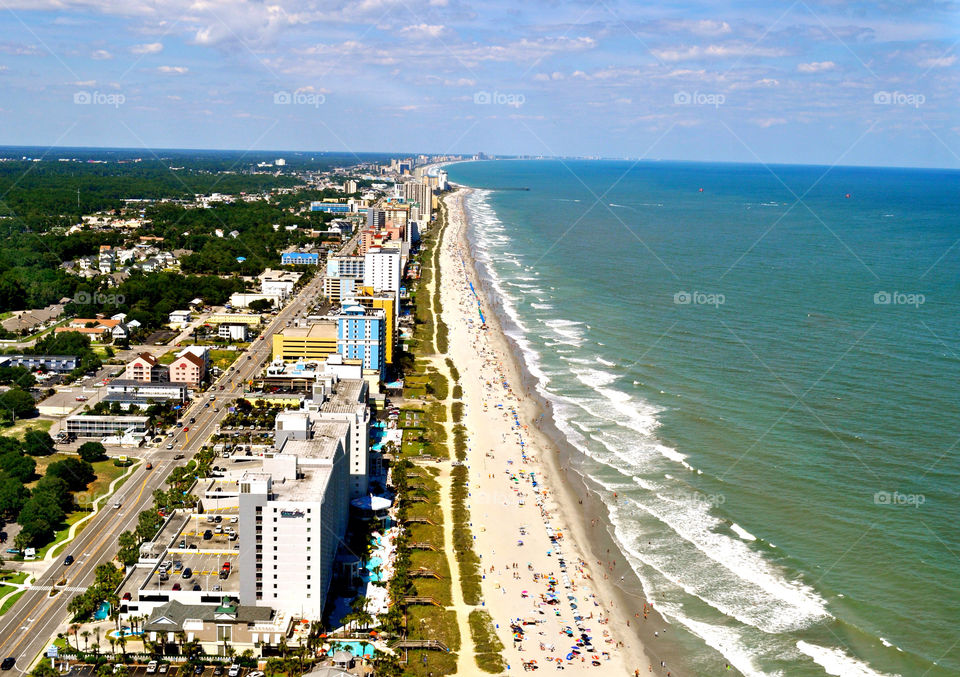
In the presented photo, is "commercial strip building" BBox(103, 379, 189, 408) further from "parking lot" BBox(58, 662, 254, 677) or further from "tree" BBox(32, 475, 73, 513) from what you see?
"parking lot" BBox(58, 662, 254, 677)

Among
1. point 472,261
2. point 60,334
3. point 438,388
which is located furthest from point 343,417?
point 472,261

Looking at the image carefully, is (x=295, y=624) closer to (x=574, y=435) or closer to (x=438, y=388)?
(x=574, y=435)

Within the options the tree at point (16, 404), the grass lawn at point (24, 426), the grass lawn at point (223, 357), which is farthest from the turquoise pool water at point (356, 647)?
the grass lawn at point (223, 357)

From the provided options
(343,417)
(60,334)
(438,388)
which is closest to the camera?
(343,417)

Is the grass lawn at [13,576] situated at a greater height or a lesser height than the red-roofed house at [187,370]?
lesser

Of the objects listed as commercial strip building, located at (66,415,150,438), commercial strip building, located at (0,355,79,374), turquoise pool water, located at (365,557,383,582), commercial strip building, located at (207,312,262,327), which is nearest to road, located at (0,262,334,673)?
commercial strip building, located at (66,415,150,438)

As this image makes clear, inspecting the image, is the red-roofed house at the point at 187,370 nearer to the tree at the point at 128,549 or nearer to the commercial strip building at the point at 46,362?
the commercial strip building at the point at 46,362
